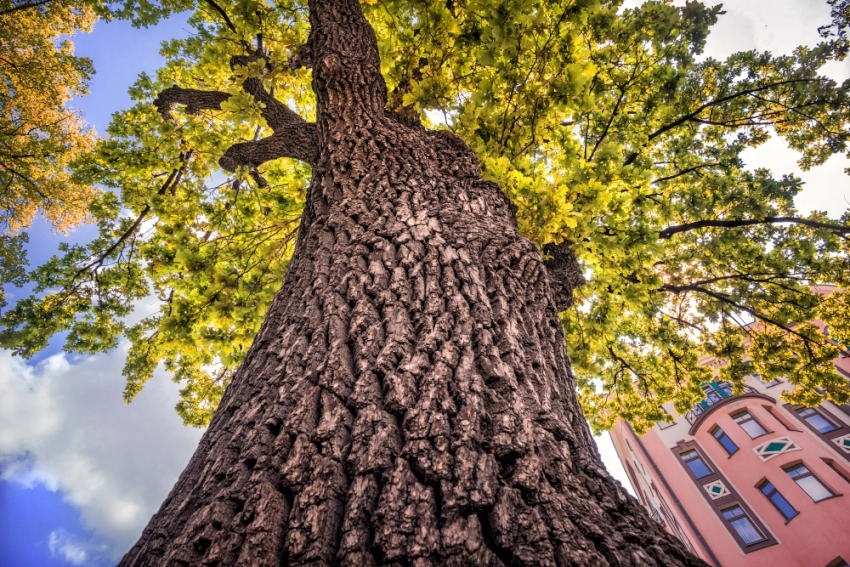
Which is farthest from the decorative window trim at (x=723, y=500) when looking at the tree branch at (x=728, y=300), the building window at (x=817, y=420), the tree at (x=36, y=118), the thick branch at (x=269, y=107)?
the tree at (x=36, y=118)

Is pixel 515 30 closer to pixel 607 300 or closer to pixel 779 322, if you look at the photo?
pixel 607 300

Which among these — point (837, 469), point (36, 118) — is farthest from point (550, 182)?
point (837, 469)

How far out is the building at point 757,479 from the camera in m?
11.8

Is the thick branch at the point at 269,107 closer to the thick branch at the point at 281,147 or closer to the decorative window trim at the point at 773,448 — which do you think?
the thick branch at the point at 281,147

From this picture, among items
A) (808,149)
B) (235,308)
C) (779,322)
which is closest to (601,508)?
(235,308)

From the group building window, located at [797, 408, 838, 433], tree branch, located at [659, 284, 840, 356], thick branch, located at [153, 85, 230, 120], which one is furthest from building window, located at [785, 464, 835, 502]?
thick branch, located at [153, 85, 230, 120]

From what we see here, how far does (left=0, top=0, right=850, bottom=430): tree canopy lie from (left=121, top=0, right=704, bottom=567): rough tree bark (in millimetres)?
1370

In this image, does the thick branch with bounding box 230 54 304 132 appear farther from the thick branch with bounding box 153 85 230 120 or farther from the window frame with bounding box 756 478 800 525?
the window frame with bounding box 756 478 800 525

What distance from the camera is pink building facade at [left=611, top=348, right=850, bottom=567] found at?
464 inches

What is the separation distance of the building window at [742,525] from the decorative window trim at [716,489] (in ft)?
1.75

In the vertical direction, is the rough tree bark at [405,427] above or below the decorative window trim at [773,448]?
below

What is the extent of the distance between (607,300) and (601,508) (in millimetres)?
5366

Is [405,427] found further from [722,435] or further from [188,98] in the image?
[722,435]

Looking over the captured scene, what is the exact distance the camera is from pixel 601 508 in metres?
0.93
